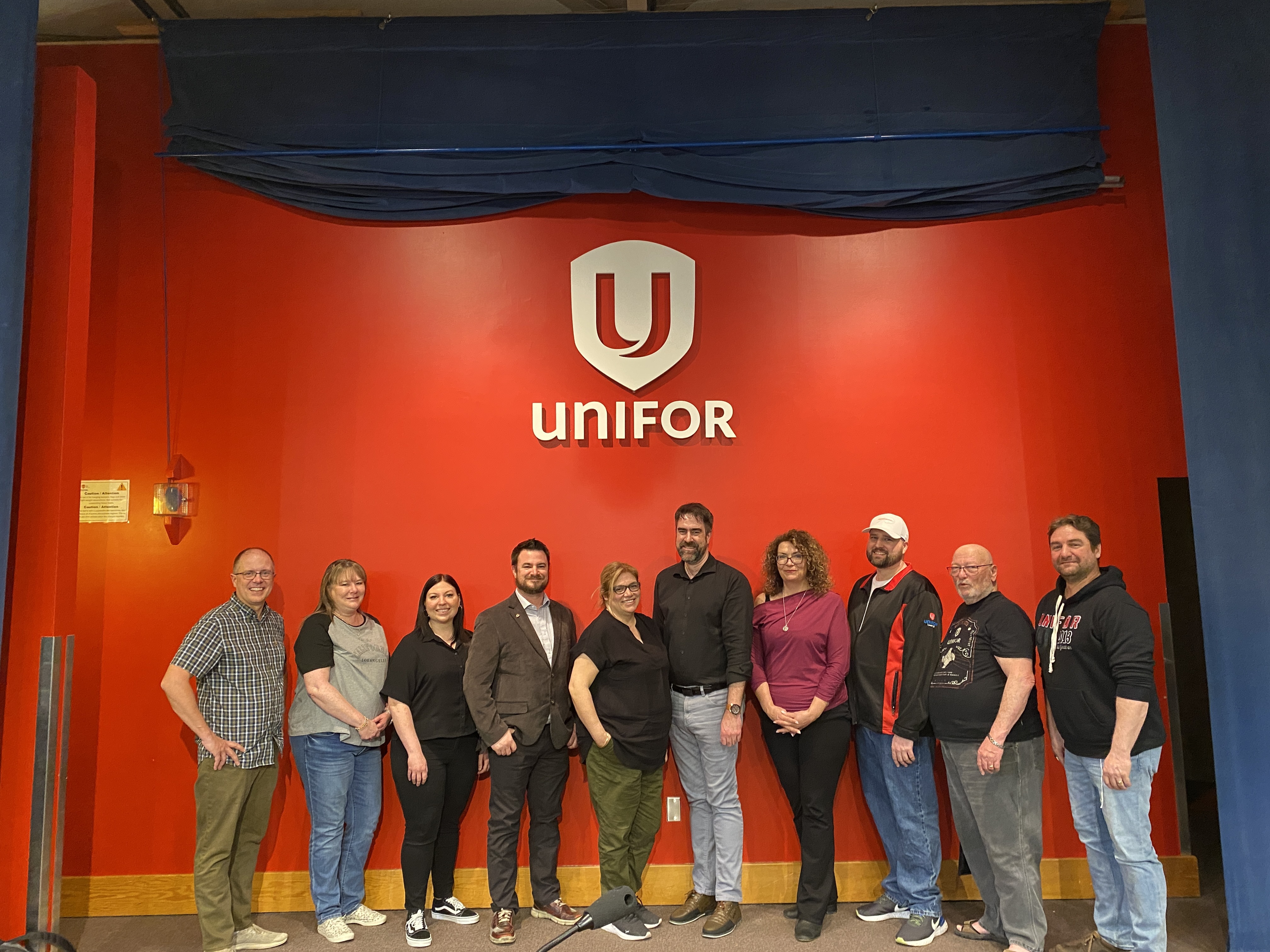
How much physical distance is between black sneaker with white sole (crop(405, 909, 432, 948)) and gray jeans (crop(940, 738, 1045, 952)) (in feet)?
8.03

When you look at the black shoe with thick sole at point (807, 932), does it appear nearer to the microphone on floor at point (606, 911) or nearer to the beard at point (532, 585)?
the beard at point (532, 585)

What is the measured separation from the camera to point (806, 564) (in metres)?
4.30

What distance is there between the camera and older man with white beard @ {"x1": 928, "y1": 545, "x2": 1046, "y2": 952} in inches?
147

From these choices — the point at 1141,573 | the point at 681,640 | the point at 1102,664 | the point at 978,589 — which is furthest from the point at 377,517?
the point at 1141,573

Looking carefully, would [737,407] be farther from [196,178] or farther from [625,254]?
[196,178]

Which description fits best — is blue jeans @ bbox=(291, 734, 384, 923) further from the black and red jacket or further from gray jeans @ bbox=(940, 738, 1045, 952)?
gray jeans @ bbox=(940, 738, 1045, 952)

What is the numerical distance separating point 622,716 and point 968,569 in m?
1.65

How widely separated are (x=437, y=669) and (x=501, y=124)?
2.82m

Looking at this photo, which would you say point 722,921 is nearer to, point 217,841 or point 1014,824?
point 1014,824

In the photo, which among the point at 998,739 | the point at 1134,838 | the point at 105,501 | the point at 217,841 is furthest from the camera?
the point at 105,501

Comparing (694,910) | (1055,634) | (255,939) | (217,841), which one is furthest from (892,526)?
(255,939)

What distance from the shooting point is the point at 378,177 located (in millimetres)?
4766

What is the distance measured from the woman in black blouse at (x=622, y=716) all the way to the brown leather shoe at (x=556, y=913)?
0.64 feet

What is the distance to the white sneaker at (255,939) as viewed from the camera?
13.2ft
